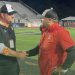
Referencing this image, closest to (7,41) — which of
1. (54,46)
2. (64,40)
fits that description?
(54,46)

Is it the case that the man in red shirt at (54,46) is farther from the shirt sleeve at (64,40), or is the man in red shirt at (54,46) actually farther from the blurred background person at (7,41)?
the blurred background person at (7,41)

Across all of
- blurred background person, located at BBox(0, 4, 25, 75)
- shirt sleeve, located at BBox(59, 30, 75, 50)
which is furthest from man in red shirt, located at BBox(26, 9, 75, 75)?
blurred background person, located at BBox(0, 4, 25, 75)

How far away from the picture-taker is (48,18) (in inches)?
207

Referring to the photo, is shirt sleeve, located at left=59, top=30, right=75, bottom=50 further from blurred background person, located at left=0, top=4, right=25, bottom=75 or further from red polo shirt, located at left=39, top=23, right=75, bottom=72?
blurred background person, located at left=0, top=4, right=25, bottom=75

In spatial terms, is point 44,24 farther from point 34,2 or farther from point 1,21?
point 34,2

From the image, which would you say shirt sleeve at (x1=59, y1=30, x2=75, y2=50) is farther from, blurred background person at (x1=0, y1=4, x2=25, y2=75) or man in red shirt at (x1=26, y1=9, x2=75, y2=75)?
blurred background person at (x1=0, y1=4, x2=25, y2=75)

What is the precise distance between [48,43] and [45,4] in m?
67.8

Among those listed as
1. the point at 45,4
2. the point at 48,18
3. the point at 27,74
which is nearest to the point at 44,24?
the point at 48,18

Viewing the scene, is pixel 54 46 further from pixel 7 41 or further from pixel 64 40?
pixel 7 41

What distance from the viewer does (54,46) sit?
518 cm

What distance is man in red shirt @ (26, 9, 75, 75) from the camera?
195 inches

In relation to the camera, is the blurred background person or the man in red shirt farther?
the blurred background person

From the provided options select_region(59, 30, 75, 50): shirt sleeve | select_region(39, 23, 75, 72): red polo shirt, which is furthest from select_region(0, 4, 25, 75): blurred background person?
select_region(59, 30, 75, 50): shirt sleeve

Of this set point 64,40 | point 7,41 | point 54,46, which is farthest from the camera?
point 7,41
